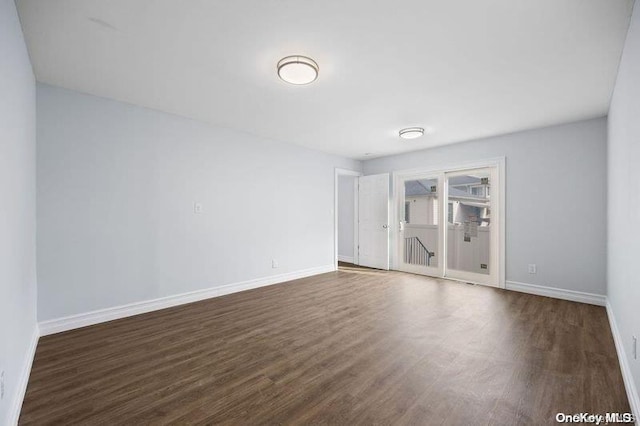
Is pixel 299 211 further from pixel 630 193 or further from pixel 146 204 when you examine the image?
pixel 630 193

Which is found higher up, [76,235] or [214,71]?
[214,71]

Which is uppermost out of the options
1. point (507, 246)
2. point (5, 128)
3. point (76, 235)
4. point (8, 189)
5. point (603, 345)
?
point (5, 128)

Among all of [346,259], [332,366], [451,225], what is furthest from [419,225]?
[332,366]

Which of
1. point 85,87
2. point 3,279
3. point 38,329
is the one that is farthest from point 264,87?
point 38,329

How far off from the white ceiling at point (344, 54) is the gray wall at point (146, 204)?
0.39 meters

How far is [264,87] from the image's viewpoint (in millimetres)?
2889

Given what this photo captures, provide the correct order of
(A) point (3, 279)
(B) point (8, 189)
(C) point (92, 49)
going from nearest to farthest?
(A) point (3, 279) → (B) point (8, 189) → (C) point (92, 49)

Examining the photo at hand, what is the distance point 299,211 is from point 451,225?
299 cm

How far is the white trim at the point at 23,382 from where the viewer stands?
1.59 metres

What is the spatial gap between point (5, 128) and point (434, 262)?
5.90 meters

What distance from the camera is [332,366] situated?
2.20 metres

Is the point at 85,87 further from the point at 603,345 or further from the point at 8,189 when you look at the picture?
the point at 603,345

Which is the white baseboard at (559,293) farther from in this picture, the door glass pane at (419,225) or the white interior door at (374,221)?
the white interior door at (374,221)

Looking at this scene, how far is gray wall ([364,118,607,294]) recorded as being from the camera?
3.70 meters
